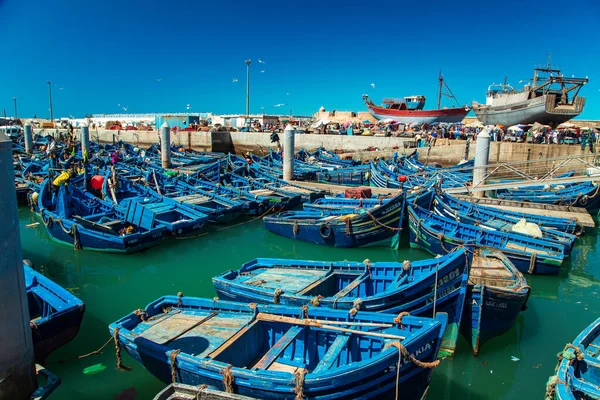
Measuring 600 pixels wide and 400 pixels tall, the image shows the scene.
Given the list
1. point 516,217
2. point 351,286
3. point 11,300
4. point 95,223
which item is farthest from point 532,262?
point 95,223

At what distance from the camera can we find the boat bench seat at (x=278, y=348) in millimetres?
6121

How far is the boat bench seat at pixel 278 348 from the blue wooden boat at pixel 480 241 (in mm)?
6659

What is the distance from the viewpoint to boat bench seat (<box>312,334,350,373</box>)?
579 centimetres

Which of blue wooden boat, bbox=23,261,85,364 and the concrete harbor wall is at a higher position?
the concrete harbor wall

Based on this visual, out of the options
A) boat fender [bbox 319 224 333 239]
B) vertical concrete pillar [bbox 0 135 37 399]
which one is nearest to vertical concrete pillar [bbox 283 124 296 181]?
boat fender [bbox 319 224 333 239]

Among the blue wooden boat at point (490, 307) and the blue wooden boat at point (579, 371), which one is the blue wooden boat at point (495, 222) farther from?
the blue wooden boat at point (579, 371)

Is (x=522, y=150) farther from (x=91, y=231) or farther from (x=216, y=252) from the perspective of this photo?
(x=91, y=231)

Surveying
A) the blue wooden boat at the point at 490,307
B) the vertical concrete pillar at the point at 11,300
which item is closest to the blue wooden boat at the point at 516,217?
the blue wooden boat at the point at 490,307

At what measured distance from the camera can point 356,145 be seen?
40.3m

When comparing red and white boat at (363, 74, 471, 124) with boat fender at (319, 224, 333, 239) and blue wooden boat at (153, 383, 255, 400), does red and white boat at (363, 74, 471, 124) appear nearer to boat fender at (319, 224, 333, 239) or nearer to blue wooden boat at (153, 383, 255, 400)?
boat fender at (319, 224, 333, 239)

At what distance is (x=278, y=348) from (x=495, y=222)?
11.7m

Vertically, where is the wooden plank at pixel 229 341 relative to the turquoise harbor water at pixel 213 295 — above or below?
above

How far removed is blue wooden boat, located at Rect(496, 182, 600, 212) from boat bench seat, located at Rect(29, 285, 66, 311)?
1919 centimetres

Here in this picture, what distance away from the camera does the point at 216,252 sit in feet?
51.1
